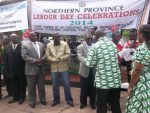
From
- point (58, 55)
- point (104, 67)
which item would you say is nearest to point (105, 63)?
point (104, 67)

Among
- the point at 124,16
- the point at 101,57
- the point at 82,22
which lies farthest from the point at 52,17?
the point at 101,57

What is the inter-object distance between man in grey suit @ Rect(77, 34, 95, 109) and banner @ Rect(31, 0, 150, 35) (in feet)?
3.13

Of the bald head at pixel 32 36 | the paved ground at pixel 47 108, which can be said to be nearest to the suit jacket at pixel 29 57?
the bald head at pixel 32 36

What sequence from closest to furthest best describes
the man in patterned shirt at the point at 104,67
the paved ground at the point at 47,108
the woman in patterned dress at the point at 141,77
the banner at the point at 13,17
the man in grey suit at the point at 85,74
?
the woman in patterned dress at the point at 141,77
the man in patterned shirt at the point at 104,67
the man in grey suit at the point at 85,74
the paved ground at the point at 47,108
the banner at the point at 13,17

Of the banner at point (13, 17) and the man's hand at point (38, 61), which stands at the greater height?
the banner at point (13, 17)

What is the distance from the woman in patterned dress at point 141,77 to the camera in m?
4.12

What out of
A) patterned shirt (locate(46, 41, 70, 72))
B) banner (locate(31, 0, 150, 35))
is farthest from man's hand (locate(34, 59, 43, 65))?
banner (locate(31, 0, 150, 35))

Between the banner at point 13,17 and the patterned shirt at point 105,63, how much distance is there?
3900mm

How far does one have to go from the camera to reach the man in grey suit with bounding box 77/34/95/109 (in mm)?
6773

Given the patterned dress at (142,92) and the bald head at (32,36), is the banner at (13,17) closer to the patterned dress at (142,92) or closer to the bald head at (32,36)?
the bald head at (32,36)

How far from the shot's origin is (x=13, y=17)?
29.6 feet

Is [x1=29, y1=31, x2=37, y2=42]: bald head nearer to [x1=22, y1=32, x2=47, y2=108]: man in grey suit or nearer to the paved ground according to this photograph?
[x1=22, y1=32, x2=47, y2=108]: man in grey suit

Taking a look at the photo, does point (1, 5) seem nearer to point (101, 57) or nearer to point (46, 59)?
point (46, 59)

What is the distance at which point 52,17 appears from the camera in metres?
8.27
